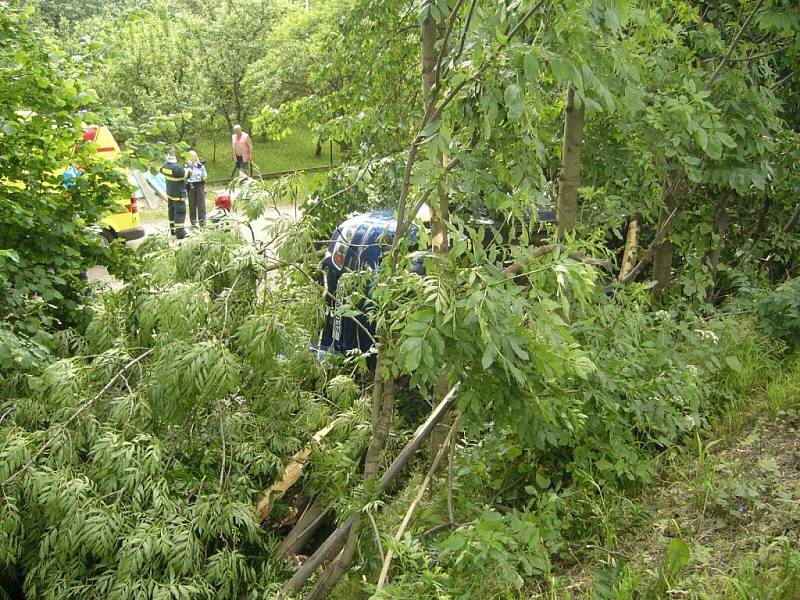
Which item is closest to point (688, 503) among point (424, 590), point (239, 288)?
point (424, 590)

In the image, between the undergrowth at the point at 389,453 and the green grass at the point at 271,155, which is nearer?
the undergrowth at the point at 389,453

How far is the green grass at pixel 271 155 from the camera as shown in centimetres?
2337

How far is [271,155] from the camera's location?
2491cm

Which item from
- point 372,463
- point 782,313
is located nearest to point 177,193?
point 372,463

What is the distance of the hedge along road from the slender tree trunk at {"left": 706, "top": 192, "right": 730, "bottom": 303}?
10.5ft

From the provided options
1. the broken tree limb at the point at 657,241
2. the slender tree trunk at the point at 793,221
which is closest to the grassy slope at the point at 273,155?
the slender tree trunk at the point at 793,221

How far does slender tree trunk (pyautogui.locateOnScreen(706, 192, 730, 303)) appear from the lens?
5.89m

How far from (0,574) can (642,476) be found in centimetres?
356

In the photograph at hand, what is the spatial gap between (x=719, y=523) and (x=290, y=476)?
2705mm

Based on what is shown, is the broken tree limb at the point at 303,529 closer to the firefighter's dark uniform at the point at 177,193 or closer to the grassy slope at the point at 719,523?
the grassy slope at the point at 719,523

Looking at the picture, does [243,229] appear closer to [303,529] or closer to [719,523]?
[303,529]

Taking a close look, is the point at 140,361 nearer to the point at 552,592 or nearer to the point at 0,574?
the point at 0,574

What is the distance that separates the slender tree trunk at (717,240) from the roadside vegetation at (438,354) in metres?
0.11

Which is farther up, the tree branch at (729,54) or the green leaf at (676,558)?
the tree branch at (729,54)
